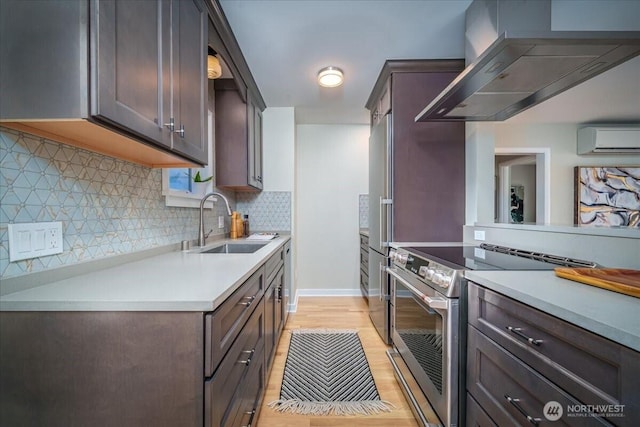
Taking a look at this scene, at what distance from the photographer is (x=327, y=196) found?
3.76m

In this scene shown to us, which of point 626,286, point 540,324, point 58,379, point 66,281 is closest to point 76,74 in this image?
point 66,281

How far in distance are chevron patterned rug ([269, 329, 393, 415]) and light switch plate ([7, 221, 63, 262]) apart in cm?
142

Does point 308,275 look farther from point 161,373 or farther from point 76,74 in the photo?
point 76,74

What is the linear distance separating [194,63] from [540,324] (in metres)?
1.71

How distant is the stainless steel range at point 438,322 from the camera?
3.69 ft

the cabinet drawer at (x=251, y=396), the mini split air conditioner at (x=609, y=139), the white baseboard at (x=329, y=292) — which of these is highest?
the mini split air conditioner at (x=609, y=139)

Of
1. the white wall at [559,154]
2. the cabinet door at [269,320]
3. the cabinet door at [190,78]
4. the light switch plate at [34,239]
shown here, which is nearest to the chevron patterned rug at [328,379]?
the cabinet door at [269,320]

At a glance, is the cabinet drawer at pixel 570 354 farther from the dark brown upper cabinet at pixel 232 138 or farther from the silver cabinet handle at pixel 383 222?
the dark brown upper cabinet at pixel 232 138

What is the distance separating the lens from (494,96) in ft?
4.86

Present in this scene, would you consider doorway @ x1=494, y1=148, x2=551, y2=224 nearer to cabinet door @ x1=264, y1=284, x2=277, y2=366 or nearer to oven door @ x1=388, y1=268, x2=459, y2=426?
oven door @ x1=388, y1=268, x2=459, y2=426

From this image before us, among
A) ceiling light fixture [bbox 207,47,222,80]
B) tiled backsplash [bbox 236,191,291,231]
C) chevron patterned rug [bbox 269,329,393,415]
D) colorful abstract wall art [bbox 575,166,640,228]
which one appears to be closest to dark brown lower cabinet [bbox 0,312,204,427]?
chevron patterned rug [bbox 269,329,393,415]

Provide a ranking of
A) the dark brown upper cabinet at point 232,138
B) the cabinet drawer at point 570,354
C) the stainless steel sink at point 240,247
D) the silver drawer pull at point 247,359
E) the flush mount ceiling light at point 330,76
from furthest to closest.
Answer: the dark brown upper cabinet at point 232,138 → the flush mount ceiling light at point 330,76 → the stainless steel sink at point 240,247 → the silver drawer pull at point 247,359 → the cabinet drawer at point 570,354

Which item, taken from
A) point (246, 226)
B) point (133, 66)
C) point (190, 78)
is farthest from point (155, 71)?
point (246, 226)

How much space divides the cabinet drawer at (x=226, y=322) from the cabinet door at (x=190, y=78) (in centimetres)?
69
